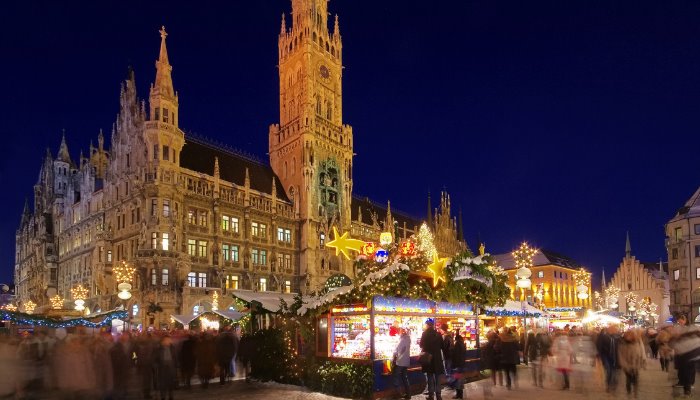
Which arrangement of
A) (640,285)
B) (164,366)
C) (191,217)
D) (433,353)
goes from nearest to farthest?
1. (433,353)
2. (164,366)
3. (191,217)
4. (640,285)

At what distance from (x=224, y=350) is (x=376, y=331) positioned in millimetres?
6327

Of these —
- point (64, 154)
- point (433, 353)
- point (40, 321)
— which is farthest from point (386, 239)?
point (64, 154)

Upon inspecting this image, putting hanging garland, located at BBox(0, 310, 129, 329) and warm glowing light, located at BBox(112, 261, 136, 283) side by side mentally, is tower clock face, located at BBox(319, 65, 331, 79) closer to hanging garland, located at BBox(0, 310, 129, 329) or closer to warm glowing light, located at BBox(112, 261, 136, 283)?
warm glowing light, located at BBox(112, 261, 136, 283)

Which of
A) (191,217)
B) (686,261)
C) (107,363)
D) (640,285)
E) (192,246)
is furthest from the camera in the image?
(640,285)

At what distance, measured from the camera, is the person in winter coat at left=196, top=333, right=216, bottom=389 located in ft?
65.3

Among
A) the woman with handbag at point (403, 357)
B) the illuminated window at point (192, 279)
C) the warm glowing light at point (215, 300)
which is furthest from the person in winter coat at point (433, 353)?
the illuminated window at point (192, 279)

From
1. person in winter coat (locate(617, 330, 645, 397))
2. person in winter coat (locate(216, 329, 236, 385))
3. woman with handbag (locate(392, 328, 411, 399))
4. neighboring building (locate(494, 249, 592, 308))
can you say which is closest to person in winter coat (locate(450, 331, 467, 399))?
woman with handbag (locate(392, 328, 411, 399))

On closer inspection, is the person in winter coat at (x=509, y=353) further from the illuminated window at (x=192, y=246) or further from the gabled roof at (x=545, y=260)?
the gabled roof at (x=545, y=260)

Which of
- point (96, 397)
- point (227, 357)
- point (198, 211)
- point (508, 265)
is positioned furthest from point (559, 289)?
point (96, 397)

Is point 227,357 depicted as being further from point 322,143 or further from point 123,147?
point 322,143

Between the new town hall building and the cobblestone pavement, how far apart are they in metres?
18.8

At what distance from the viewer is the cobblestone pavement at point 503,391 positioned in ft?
54.2

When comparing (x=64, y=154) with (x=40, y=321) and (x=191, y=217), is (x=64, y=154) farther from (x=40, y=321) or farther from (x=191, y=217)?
(x=40, y=321)

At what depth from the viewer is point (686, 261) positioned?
62969mm
